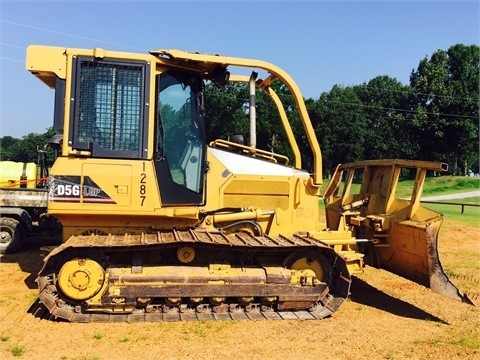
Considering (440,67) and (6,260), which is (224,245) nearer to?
(6,260)

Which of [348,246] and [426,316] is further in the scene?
[348,246]

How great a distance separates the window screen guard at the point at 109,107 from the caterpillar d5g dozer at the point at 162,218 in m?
0.01

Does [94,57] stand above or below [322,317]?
above

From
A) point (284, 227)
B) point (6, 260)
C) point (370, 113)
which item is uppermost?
point (370, 113)

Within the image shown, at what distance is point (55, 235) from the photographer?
1202 centimetres

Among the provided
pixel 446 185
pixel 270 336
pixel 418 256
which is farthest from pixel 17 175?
pixel 446 185

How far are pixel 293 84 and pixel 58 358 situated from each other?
461cm

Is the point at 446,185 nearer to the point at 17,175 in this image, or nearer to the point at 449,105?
the point at 449,105

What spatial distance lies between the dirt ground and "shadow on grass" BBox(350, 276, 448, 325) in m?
0.01

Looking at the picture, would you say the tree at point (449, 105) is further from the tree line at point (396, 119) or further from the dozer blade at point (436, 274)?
the dozer blade at point (436, 274)

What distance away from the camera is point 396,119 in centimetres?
6109

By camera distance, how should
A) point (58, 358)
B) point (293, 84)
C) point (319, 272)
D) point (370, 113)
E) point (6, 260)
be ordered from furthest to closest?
point (370, 113), point (6, 260), point (293, 84), point (319, 272), point (58, 358)

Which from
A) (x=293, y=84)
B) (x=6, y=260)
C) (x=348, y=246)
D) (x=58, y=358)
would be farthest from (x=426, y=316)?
(x=6, y=260)

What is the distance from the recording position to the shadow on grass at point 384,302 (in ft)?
23.0
